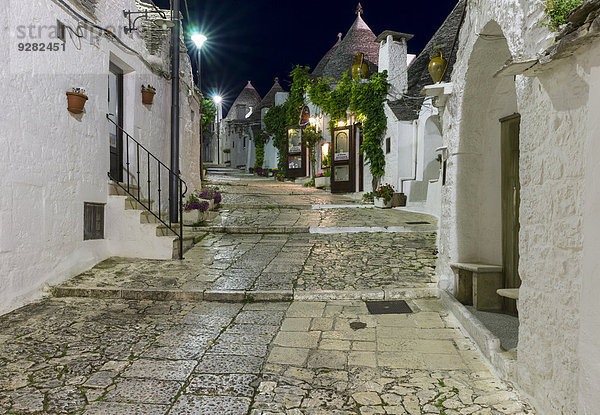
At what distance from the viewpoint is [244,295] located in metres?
4.89

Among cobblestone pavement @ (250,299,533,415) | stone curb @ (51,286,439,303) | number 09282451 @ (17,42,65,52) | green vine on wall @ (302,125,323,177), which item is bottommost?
cobblestone pavement @ (250,299,533,415)

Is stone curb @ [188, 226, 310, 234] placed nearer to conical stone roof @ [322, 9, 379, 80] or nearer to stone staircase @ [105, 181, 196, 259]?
stone staircase @ [105, 181, 196, 259]

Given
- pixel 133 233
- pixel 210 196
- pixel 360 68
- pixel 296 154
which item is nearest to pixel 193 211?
pixel 210 196

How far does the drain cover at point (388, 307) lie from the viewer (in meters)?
4.46

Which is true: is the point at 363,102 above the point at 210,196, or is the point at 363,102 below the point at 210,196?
above

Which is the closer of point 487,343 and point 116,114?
point 487,343

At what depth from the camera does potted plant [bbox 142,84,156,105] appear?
758 centimetres

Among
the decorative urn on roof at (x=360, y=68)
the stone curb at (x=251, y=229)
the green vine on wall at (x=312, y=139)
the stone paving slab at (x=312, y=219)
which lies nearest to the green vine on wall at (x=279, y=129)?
the green vine on wall at (x=312, y=139)

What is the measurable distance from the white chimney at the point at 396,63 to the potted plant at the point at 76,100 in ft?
34.1

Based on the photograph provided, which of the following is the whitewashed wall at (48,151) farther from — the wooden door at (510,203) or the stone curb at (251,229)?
the wooden door at (510,203)

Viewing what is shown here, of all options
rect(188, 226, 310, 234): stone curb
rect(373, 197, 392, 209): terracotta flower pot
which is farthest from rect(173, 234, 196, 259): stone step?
rect(373, 197, 392, 209): terracotta flower pot

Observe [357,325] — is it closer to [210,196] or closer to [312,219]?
[312,219]

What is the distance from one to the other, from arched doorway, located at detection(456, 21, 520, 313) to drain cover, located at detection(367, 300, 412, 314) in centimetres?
85

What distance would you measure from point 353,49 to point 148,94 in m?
12.5
